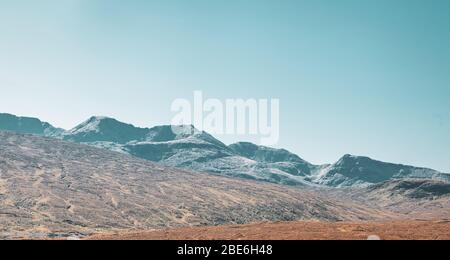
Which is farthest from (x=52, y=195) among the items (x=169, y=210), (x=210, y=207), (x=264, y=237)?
(x=264, y=237)

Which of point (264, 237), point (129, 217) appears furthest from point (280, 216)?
point (264, 237)

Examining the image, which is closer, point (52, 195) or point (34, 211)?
point (34, 211)

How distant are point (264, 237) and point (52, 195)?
13375cm

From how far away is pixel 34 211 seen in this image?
136875mm

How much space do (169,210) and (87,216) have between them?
37.3 m

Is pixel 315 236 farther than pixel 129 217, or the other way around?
pixel 129 217

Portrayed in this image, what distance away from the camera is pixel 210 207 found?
187625mm
